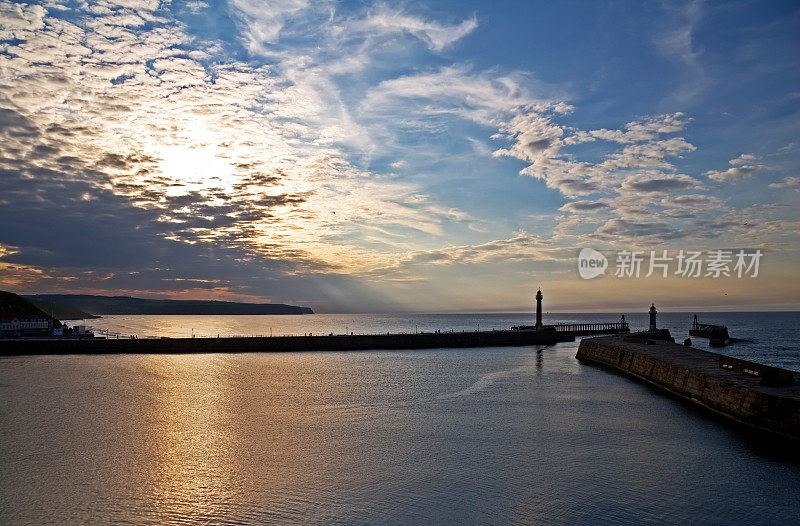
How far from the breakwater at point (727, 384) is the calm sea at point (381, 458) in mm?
1204

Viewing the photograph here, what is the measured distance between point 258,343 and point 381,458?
59.3 meters

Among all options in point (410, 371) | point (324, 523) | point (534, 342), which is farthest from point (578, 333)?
point (324, 523)

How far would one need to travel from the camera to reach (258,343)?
249 ft

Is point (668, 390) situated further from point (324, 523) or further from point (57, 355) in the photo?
point (57, 355)

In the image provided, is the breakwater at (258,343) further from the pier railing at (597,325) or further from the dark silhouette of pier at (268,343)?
the pier railing at (597,325)

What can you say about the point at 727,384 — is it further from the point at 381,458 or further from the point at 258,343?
the point at 258,343

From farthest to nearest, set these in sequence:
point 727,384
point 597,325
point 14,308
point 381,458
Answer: point 597,325, point 14,308, point 727,384, point 381,458

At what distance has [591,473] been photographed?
18250 mm

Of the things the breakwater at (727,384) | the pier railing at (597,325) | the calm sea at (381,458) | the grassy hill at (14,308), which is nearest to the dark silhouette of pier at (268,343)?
the pier railing at (597,325)

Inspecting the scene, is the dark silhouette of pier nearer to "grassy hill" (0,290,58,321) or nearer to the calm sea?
"grassy hill" (0,290,58,321)

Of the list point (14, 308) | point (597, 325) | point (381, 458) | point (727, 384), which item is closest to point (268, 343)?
point (381, 458)

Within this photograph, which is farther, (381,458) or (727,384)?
(727,384)

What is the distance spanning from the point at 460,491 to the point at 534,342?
7547 cm

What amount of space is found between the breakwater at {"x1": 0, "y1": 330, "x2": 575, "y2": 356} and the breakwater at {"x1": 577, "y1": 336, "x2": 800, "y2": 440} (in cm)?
3840
